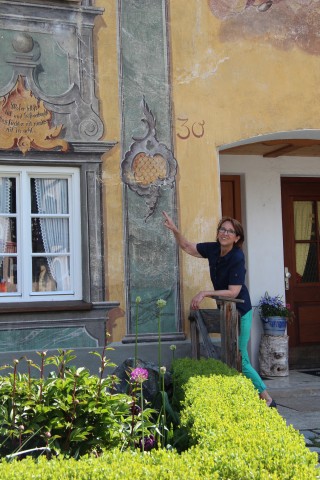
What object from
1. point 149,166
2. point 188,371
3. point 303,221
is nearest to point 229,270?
point 188,371

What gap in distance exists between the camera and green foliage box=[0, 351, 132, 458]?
3908 millimetres

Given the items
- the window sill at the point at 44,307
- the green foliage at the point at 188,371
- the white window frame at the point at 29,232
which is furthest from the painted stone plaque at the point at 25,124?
the green foliage at the point at 188,371

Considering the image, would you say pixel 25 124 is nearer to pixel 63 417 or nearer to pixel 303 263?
pixel 63 417

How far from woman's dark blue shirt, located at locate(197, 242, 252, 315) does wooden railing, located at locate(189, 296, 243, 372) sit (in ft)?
0.70

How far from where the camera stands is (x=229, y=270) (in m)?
7.03

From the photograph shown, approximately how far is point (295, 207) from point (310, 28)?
2.85 meters

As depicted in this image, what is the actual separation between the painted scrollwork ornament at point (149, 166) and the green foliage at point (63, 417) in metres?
4.06

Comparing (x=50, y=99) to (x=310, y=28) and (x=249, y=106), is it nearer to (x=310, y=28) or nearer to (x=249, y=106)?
(x=249, y=106)

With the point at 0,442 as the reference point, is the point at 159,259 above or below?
above

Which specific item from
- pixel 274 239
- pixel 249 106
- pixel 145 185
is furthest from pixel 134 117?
pixel 274 239

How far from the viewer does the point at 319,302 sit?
423 inches

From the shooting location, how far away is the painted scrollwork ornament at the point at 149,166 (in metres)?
7.97

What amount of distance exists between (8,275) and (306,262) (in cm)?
489

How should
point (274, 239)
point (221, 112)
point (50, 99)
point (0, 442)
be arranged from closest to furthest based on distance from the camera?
point (0, 442) → point (50, 99) → point (221, 112) → point (274, 239)
